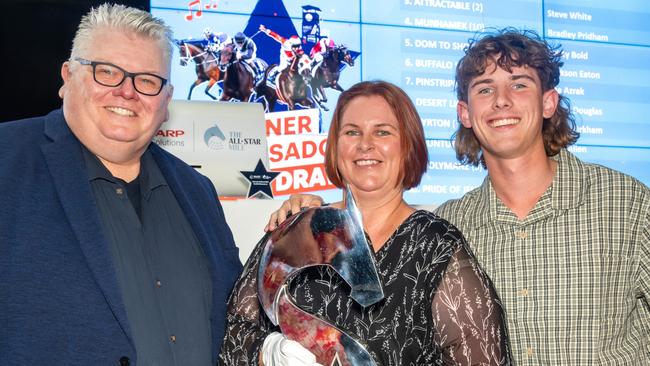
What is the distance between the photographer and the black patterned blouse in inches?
64.0

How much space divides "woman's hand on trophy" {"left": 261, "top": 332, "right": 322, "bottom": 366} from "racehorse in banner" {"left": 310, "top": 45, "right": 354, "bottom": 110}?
106 inches

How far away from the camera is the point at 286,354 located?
59.1 inches

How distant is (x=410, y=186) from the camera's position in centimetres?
196

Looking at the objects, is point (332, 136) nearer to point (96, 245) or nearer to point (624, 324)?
point (96, 245)

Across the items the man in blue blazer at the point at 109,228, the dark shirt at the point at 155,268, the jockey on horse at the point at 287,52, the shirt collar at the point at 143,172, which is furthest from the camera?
the jockey on horse at the point at 287,52

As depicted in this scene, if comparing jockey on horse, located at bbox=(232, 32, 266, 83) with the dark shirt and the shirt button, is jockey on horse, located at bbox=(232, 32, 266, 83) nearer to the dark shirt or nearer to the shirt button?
the dark shirt

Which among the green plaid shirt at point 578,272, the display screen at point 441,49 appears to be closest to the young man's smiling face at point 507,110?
the green plaid shirt at point 578,272

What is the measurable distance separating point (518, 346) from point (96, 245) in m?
1.11

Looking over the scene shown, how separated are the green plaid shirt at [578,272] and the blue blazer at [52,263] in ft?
3.36

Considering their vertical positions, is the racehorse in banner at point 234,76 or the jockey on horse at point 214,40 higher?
the jockey on horse at point 214,40

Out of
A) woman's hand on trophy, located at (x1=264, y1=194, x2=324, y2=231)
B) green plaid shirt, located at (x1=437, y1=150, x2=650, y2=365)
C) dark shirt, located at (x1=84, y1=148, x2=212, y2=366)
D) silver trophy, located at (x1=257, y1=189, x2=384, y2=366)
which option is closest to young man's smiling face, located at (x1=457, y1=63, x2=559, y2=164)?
green plaid shirt, located at (x1=437, y1=150, x2=650, y2=365)

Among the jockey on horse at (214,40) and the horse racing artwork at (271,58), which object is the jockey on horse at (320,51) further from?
the jockey on horse at (214,40)

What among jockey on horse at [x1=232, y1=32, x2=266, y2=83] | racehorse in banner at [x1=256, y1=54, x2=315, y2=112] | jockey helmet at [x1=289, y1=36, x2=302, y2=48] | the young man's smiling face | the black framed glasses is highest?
jockey helmet at [x1=289, y1=36, x2=302, y2=48]

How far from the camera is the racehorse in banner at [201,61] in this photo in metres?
3.96
